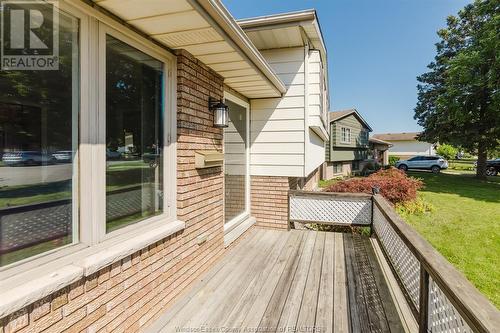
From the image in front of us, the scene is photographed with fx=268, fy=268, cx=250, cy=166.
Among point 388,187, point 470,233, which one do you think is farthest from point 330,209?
point 470,233

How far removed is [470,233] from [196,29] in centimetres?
739

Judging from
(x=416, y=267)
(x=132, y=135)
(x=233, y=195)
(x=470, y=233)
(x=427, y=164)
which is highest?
(x=132, y=135)

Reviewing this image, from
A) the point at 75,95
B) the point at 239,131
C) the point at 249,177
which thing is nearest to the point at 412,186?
the point at 249,177

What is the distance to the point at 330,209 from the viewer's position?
576 cm

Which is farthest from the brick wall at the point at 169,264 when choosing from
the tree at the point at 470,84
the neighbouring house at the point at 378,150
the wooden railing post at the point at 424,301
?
the neighbouring house at the point at 378,150

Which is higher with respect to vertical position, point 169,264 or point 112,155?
point 112,155

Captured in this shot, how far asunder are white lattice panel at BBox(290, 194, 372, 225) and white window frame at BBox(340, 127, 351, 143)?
45.5 ft

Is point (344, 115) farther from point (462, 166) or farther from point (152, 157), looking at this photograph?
point (462, 166)

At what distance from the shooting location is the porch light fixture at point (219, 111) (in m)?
3.74

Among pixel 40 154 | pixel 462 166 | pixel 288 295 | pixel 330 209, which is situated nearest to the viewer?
pixel 40 154

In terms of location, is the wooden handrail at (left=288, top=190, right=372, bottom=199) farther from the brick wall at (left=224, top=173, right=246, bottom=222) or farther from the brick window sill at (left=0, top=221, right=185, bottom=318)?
the brick window sill at (left=0, top=221, right=185, bottom=318)

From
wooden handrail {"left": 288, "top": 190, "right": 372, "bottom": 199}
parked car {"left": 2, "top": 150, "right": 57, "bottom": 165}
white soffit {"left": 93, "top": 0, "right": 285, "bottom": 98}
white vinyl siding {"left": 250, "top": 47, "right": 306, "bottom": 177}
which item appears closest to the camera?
parked car {"left": 2, "top": 150, "right": 57, "bottom": 165}

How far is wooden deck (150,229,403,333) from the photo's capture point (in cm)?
265

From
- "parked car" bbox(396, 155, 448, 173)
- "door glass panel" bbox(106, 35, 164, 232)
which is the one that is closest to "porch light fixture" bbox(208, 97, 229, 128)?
"door glass panel" bbox(106, 35, 164, 232)
